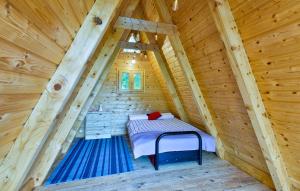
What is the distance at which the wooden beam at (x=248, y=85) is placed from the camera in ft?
5.75

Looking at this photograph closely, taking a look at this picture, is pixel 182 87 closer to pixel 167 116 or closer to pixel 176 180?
pixel 167 116

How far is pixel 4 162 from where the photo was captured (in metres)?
1.28

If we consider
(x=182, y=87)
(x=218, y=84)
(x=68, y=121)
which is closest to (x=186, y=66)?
(x=218, y=84)

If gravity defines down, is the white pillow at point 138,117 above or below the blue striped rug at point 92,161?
above

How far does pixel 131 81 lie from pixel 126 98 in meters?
0.53

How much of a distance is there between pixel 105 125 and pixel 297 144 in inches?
153

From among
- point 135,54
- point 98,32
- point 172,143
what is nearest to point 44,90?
point 98,32

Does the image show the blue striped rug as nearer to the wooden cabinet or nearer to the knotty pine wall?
the wooden cabinet

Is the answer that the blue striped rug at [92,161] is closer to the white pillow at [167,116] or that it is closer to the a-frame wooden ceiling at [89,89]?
the a-frame wooden ceiling at [89,89]

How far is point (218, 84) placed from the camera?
7.97 ft

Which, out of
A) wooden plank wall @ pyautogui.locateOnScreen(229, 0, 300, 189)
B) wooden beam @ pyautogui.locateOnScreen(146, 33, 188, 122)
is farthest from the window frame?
wooden plank wall @ pyautogui.locateOnScreen(229, 0, 300, 189)

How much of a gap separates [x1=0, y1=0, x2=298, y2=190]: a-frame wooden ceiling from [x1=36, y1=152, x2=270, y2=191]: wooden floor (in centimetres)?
40

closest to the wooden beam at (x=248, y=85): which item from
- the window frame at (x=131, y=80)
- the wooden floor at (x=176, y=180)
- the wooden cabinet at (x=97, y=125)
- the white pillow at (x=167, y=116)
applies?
the wooden floor at (x=176, y=180)

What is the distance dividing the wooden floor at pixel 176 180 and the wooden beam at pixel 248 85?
49 cm
